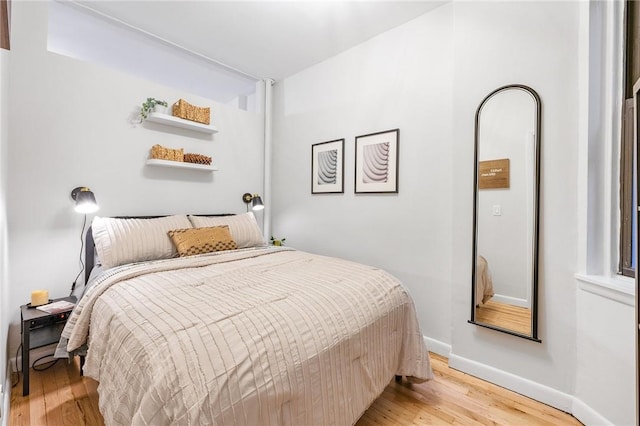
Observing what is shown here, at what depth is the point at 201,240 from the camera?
2.47m

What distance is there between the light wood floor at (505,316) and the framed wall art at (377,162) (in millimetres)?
1170

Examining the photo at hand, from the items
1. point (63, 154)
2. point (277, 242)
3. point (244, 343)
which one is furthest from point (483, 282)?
point (63, 154)

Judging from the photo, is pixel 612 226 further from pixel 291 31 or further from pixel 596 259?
pixel 291 31

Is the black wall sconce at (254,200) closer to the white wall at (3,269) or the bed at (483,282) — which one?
the white wall at (3,269)

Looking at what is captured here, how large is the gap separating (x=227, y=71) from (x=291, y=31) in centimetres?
119

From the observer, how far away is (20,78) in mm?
2123

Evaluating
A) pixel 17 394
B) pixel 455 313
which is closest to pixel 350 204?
pixel 455 313

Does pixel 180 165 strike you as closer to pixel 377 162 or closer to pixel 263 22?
pixel 263 22

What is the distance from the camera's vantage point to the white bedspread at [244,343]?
3.07 ft

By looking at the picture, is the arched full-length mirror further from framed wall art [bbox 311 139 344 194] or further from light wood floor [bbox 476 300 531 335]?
framed wall art [bbox 311 139 344 194]

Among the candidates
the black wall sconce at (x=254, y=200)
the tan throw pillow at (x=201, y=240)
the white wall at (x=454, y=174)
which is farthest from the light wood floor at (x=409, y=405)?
the black wall sconce at (x=254, y=200)

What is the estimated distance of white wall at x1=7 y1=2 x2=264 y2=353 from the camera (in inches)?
83.4

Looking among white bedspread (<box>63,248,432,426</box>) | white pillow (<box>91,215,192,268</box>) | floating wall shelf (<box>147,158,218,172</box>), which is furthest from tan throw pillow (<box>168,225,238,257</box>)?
floating wall shelf (<box>147,158,218,172</box>)

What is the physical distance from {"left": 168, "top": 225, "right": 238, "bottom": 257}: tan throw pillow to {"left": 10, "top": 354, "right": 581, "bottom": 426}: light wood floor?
105 cm
